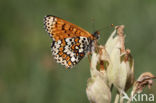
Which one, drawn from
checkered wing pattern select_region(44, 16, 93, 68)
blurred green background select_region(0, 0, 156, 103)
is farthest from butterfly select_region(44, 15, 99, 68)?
blurred green background select_region(0, 0, 156, 103)

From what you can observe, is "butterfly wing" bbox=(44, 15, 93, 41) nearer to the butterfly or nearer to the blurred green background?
the butterfly

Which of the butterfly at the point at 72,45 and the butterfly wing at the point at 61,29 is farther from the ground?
the butterfly wing at the point at 61,29

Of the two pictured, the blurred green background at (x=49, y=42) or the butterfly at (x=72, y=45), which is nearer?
the butterfly at (x=72, y=45)

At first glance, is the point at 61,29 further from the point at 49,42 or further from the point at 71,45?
the point at 49,42

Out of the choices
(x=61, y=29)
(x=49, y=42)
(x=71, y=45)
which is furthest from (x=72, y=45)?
(x=49, y=42)

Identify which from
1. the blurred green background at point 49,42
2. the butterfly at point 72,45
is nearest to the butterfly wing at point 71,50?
the butterfly at point 72,45

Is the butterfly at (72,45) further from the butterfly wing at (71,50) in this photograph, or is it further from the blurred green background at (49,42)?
the blurred green background at (49,42)

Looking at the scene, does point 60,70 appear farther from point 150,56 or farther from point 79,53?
point 79,53

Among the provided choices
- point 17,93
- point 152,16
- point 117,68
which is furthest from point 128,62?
point 152,16
